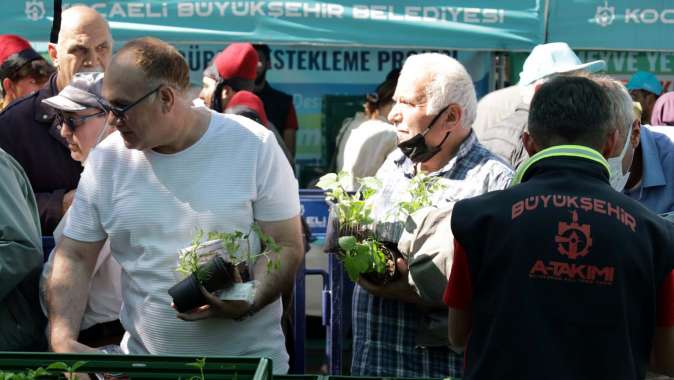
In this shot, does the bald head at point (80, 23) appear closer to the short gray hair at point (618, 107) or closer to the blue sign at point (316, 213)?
the blue sign at point (316, 213)

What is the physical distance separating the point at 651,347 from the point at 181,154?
167cm

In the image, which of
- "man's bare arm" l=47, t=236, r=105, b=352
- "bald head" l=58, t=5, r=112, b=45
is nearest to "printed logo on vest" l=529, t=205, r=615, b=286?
"man's bare arm" l=47, t=236, r=105, b=352

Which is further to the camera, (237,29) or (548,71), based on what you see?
(237,29)

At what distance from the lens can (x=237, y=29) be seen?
6641 mm

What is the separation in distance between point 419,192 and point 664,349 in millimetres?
1258

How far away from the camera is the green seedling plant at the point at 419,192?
3.45m

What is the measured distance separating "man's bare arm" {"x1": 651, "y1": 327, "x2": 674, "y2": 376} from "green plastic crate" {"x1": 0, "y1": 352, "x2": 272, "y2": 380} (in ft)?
3.07

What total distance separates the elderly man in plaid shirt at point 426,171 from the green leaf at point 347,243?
0.78 feet

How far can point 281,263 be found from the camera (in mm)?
3396

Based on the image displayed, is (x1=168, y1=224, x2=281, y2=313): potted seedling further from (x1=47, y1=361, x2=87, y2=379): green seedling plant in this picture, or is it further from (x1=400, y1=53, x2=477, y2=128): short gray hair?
(x1=400, y1=53, x2=477, y2=128): short gray hair

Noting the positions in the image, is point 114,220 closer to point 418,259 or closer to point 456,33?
point 418,259

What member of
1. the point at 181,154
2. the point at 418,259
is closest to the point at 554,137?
the point at 418,259

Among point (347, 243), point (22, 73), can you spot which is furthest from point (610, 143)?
point (22, 73)

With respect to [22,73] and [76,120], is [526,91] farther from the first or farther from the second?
[22,73]
